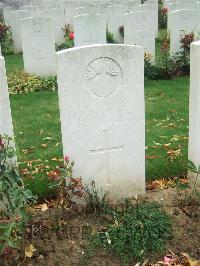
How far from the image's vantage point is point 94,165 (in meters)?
4.61

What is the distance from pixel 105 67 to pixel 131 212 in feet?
4.59

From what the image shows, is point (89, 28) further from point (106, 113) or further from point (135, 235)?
point (135, 235)

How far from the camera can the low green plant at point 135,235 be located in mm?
3963

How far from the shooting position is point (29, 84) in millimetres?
9812

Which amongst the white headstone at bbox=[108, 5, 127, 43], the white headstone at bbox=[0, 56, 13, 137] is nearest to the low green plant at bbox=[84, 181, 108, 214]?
the white headstone at bbox=[0, 56, 13, 137]

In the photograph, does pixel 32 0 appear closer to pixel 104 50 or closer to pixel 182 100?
pixel 182 100

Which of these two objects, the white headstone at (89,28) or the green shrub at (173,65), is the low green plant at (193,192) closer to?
the green shrub at (173,65)

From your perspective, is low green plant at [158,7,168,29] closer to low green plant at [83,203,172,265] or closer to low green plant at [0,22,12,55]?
low green plant at [0,22,12,55]

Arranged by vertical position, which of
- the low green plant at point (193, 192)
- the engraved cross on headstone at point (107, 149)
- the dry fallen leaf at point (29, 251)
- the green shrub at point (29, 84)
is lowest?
the dry fallen leaf at point (29, 251)

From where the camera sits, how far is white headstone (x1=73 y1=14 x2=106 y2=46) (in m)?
10.7

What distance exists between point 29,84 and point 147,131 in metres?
3.89

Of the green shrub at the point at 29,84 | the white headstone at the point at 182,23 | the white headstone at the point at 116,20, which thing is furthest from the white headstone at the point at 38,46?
the white headstone at the point at 116,20

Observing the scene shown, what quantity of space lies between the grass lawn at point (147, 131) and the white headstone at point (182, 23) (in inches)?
46.7

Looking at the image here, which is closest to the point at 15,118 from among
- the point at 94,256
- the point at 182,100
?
the point at 182,100
